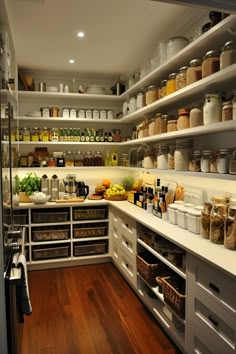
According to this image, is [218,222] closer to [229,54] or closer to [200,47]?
[229,54]

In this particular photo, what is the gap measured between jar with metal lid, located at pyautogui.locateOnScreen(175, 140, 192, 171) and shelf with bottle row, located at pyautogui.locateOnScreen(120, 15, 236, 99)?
680 millimetres

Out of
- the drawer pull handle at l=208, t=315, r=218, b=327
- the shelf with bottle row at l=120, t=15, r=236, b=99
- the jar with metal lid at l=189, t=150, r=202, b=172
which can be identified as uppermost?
the shelf with bottle row at l=120, t=15, r=236, b=99

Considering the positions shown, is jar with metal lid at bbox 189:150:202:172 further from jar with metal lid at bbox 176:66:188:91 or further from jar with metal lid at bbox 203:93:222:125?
jar with metal lid at bbox 176:66:188:91

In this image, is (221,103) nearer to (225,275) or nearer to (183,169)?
(183,169)

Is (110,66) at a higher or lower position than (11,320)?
higher

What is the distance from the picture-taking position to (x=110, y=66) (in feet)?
11.9

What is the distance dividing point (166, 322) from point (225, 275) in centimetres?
95

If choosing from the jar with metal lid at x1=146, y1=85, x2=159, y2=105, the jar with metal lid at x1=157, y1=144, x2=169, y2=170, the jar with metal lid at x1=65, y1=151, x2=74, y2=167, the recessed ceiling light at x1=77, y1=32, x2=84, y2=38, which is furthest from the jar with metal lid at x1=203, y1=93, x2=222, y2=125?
the jar with metal lid at x1=65, y1=151, x2=74, y2=167

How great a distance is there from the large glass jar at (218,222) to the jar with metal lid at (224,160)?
9.6 inches

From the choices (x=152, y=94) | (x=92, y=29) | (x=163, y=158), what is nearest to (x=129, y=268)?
(x=163, y=158)

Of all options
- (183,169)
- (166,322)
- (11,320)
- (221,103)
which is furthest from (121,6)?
(166,322)

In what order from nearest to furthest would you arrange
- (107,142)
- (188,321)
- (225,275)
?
(225,275)
(188,321)
(107,142)

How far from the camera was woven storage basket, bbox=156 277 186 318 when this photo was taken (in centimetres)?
184

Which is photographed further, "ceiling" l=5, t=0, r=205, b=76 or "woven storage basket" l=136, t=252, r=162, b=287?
"woven storage basket" l=136, t=252, r=162, b=287
